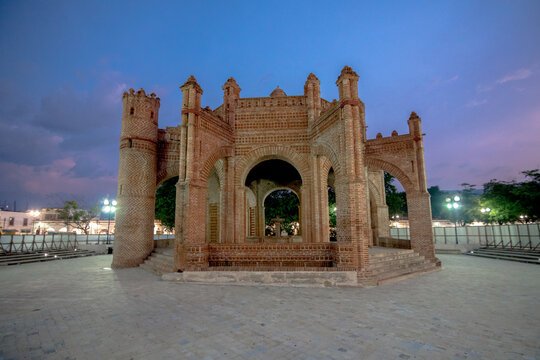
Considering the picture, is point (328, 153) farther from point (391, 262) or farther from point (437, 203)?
point (437, 203)

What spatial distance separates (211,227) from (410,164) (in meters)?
12.0

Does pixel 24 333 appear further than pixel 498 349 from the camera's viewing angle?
Yes

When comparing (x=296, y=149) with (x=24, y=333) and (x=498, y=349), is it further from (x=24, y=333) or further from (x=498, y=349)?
(x=24, y=333)

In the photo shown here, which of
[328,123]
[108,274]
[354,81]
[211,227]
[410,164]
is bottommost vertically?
[108,274]

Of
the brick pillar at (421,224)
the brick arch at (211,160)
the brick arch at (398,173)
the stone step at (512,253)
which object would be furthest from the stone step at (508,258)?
the brick arch at (211,160)

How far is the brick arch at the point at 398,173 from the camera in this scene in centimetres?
1292

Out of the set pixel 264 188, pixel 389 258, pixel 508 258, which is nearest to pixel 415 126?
pixel 389 258

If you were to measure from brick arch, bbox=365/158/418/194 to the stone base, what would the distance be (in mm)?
7156

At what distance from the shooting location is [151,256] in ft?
42.1

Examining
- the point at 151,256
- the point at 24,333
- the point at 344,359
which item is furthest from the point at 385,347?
the point at 151,256

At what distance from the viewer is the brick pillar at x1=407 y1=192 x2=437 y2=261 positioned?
12.1m

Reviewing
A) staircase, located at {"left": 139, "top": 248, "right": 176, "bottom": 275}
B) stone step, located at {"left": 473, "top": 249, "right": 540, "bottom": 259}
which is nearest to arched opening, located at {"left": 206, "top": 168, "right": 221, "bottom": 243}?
staircase, located at {"left": 139, "top": 248, "right": 176, "bottom": 275}

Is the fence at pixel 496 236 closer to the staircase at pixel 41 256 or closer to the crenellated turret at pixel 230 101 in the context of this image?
the crenellated turret at pixel 230 101

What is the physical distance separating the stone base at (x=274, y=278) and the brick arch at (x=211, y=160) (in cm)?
368
